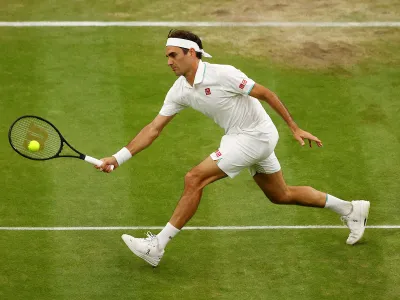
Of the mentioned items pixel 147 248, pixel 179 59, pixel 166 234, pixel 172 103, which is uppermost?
pixel 179 59

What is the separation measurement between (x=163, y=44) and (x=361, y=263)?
18.7 ft

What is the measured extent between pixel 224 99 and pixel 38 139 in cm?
198

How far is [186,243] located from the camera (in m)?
12.2

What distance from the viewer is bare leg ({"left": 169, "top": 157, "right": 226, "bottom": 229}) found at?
1147 cm

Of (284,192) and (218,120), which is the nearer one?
(218,120)

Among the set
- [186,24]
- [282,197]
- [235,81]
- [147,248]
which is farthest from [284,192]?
[186,24]

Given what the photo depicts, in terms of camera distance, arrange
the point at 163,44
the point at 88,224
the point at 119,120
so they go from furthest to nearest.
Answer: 1. the point at 163,44
2. the point at 119,120
3. the point at 88,224

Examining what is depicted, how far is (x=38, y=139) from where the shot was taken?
1205cm

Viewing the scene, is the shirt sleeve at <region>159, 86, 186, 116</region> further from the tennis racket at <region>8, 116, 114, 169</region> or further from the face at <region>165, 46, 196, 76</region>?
the tennis racket at <region>8, 116, 114, 169</region>

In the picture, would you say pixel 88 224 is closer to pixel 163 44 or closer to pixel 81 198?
pixel 81 198

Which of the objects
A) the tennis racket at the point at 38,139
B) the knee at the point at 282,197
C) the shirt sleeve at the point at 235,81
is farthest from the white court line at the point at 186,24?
the shirt sleeve at the point at 235,81

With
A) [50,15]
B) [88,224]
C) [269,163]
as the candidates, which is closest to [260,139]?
[269,163]

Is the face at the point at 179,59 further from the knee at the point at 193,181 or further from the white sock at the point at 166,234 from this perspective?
the white sock at the point at 166,234

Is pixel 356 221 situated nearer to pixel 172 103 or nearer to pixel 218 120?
pixel 218 120
